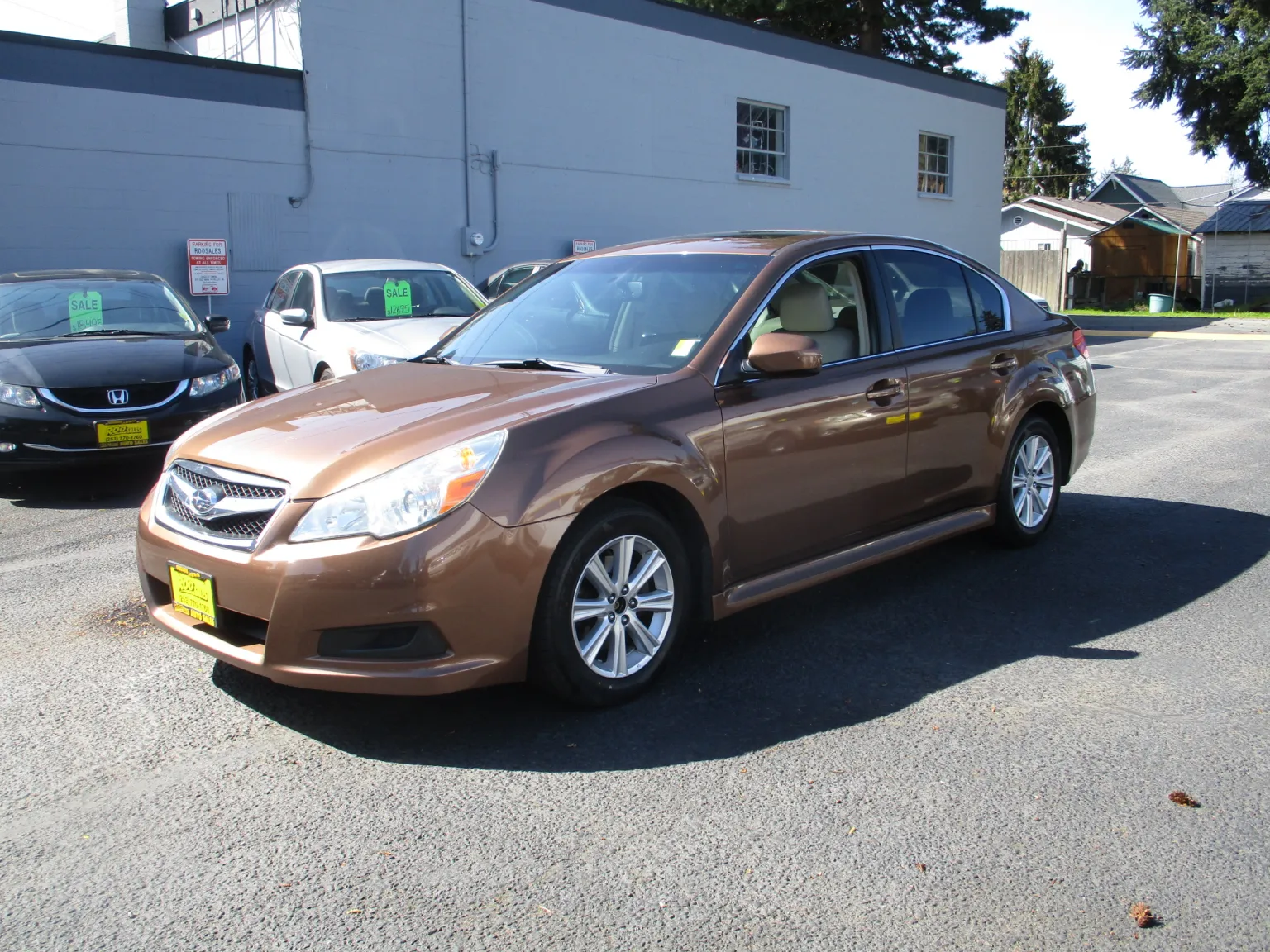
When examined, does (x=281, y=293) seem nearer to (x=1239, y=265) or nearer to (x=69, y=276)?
(x=69, y=276)

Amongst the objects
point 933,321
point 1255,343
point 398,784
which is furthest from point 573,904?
point 1255,343

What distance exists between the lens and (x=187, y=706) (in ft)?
13.1

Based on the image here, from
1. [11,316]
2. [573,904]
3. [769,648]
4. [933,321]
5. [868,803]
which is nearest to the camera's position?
[573,904]

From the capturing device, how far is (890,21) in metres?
32.0

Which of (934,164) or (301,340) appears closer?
(301,340)

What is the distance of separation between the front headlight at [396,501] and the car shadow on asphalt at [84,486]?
4.58m

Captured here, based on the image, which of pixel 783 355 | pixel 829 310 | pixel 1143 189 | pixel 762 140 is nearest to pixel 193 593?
pixel 783 355

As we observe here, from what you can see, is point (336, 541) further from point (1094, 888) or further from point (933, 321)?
point (933, 321)

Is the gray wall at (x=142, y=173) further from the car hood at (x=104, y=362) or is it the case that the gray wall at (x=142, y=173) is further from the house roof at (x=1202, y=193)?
the house roof at (x=1202, y=193)

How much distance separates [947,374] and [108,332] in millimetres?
6472

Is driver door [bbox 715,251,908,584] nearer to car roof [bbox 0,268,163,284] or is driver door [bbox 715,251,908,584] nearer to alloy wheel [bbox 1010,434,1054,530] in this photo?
alloy wheel [bbox 1010,434,1054,530]

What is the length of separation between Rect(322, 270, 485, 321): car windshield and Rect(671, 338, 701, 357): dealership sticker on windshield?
230 inches

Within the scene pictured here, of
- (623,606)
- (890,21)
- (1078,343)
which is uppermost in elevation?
(890,21)

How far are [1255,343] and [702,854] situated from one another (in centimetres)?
2342
